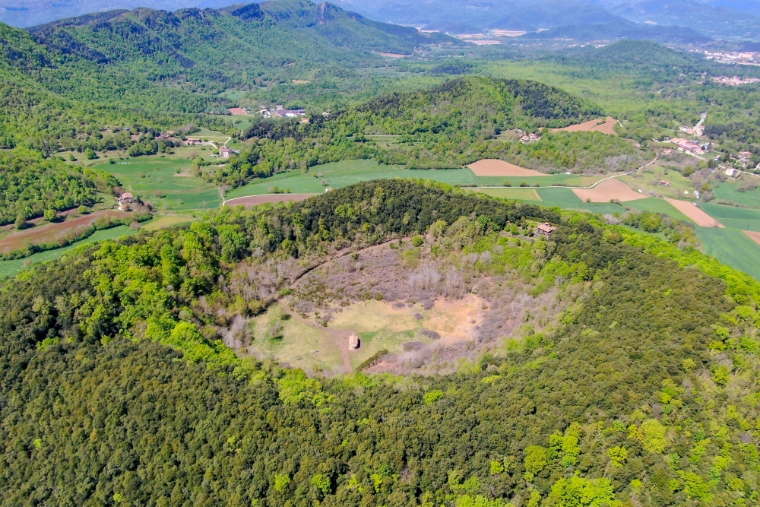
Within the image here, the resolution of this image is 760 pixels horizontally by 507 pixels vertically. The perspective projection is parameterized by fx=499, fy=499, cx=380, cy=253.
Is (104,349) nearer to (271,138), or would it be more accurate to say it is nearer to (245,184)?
(245,184)

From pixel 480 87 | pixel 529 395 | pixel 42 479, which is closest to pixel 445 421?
pixel 529 395

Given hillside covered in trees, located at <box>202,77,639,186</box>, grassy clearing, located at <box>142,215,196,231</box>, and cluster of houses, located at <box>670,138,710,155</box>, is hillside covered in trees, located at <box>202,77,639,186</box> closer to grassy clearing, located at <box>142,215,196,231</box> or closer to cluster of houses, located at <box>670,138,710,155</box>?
cluster of houses, located at <box>670,138,710,155</box>

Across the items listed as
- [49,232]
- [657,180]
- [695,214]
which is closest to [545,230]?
[695,214]

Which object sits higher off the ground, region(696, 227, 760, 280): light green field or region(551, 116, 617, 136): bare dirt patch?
region(551, 116, 617, 136): bare dirt patch

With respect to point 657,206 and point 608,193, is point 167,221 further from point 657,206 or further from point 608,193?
point 657,206

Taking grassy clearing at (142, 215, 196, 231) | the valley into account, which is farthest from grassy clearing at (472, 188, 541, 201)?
grassy clearing at (142, 215, 196, 231)

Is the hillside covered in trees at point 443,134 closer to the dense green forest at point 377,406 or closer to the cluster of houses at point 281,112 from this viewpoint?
the cluster of houses at point 281,112

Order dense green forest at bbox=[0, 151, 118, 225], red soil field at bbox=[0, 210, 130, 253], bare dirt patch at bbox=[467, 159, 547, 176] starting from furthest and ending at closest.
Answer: bare dirt patch at bbox=[467, 159, 547, 176] < dense green forest at bbox=[0, 151, 118, 225] < red soil field at bbox=[0, 210, 130, 253]
